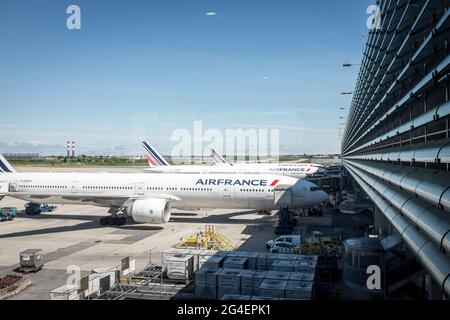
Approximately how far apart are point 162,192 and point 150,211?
385 centimetres

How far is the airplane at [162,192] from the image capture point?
35031 mm

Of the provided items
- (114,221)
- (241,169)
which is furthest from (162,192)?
(241,169)

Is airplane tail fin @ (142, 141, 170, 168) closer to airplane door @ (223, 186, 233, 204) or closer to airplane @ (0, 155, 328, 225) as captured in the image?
airplane @ (0, 155, 328, 225)

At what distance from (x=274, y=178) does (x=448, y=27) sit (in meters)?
29.6

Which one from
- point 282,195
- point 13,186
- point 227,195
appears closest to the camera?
point 282,195

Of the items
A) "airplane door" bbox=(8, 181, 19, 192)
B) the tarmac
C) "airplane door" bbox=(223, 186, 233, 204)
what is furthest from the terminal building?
"airplane door" bbox=(8, 181, 19, 192)

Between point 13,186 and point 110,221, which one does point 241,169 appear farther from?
point 13,186

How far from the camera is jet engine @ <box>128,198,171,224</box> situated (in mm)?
33562

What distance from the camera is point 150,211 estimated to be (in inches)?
1325

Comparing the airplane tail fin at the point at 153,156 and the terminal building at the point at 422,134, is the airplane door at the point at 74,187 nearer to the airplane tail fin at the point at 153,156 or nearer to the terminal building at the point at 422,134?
the terminal building at the point at 422,134

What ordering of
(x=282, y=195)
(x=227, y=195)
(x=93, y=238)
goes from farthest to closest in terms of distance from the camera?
(x=227, y=195), (x=282, y=195), (x=93, y=238)

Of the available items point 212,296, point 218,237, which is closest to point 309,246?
point 218,237

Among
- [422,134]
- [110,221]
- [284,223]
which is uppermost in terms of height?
[422,134]

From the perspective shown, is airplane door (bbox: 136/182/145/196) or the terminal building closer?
the terminal building
